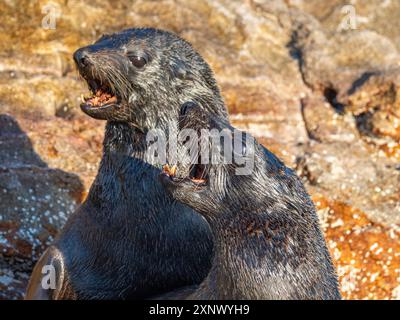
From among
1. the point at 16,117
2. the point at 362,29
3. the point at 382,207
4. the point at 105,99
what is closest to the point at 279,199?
the point at 105,99

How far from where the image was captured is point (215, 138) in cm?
464

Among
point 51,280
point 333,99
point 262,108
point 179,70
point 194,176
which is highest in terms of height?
point 333,99

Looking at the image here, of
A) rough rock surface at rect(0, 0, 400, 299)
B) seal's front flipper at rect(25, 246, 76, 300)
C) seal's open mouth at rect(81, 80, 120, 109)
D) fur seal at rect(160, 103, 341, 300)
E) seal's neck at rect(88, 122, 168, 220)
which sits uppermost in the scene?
rough rock surface at rect(0, 0, 400, 299)

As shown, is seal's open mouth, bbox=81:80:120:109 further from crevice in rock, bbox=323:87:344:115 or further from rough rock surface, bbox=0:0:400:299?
crevice in rock, bbox=323:87:344:115

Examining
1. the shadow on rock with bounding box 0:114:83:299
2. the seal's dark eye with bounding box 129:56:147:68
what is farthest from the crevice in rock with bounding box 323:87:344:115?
the seal's dark eye with bounding box 129:56:147:68

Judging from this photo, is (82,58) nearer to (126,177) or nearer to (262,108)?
(126,177)

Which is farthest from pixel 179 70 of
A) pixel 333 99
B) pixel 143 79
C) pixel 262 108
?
pixel 333 99

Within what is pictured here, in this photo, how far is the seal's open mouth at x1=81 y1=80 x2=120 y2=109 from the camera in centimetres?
595

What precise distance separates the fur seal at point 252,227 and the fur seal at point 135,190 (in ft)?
3.75

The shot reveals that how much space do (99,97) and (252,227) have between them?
2064mm

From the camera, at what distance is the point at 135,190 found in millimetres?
5965

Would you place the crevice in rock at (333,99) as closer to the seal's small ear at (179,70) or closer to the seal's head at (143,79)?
the seal's head at (143,79)

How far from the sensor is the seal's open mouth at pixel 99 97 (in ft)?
19.5

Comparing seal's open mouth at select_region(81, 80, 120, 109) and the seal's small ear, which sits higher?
the seal's small ear
